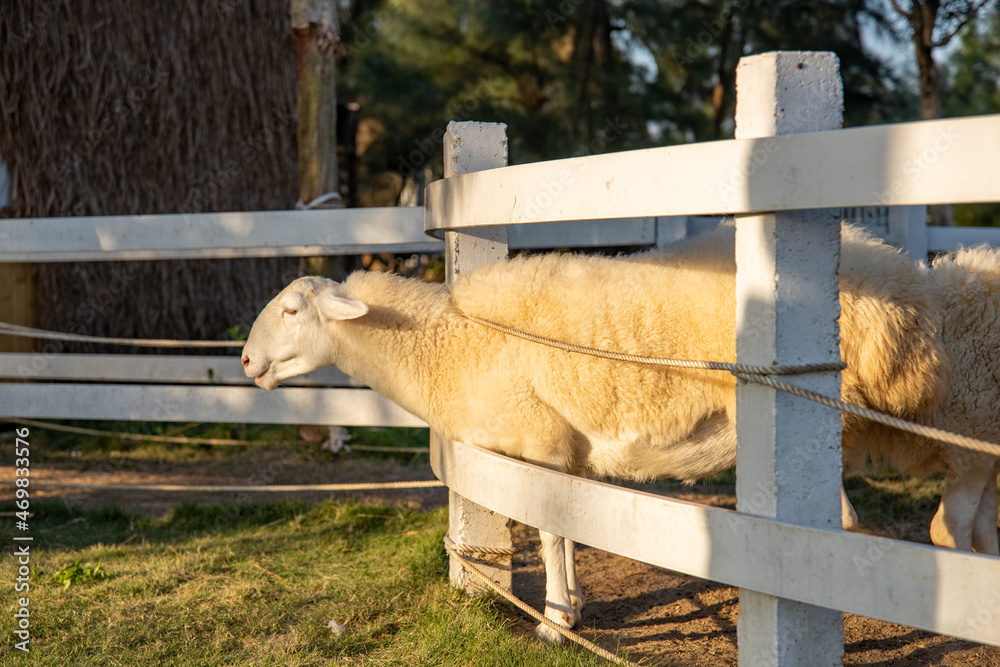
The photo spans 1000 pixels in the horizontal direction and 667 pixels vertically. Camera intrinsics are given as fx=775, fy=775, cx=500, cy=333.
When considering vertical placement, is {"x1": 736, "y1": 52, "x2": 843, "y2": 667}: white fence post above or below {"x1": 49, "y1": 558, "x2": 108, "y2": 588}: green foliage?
above

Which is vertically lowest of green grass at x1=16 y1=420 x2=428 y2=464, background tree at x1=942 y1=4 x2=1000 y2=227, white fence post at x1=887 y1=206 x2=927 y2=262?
green grass at x1=16 y1=420 x2=428 y2=464

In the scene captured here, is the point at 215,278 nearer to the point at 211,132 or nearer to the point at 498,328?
the point at 211,132

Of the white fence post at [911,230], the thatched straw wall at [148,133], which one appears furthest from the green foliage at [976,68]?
the thatched straw wall at [148,133]

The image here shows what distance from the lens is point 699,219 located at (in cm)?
585

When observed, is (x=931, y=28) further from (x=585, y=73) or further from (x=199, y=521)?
(x=199, y=521)

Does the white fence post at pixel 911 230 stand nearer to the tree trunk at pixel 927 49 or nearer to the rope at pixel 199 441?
the rope at pixel 199 441

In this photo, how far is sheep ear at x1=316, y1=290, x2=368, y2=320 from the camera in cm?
295

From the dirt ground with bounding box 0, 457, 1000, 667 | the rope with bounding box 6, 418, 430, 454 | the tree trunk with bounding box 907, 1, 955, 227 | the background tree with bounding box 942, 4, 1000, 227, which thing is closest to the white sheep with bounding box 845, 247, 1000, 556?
the dirt ground with bounding box 0, 457, 1000, 667

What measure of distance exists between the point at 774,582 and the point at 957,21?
12041 mm

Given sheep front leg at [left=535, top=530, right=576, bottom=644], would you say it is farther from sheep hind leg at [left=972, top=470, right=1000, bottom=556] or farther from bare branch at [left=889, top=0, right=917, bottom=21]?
bare branch at [left=889, top=0, right=917, bottom=21]

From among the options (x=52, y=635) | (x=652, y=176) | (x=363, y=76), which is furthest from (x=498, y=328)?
(x=363, y=76)

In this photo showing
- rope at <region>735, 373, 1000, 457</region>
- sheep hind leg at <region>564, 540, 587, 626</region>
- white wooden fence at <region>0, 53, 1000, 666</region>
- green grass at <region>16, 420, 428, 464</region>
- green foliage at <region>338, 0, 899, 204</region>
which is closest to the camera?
white wooden fence at <region>0, 53, 1000, 666</region>

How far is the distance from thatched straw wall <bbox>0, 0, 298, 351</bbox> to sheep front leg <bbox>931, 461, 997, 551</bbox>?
670cm

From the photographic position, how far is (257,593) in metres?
3.30
